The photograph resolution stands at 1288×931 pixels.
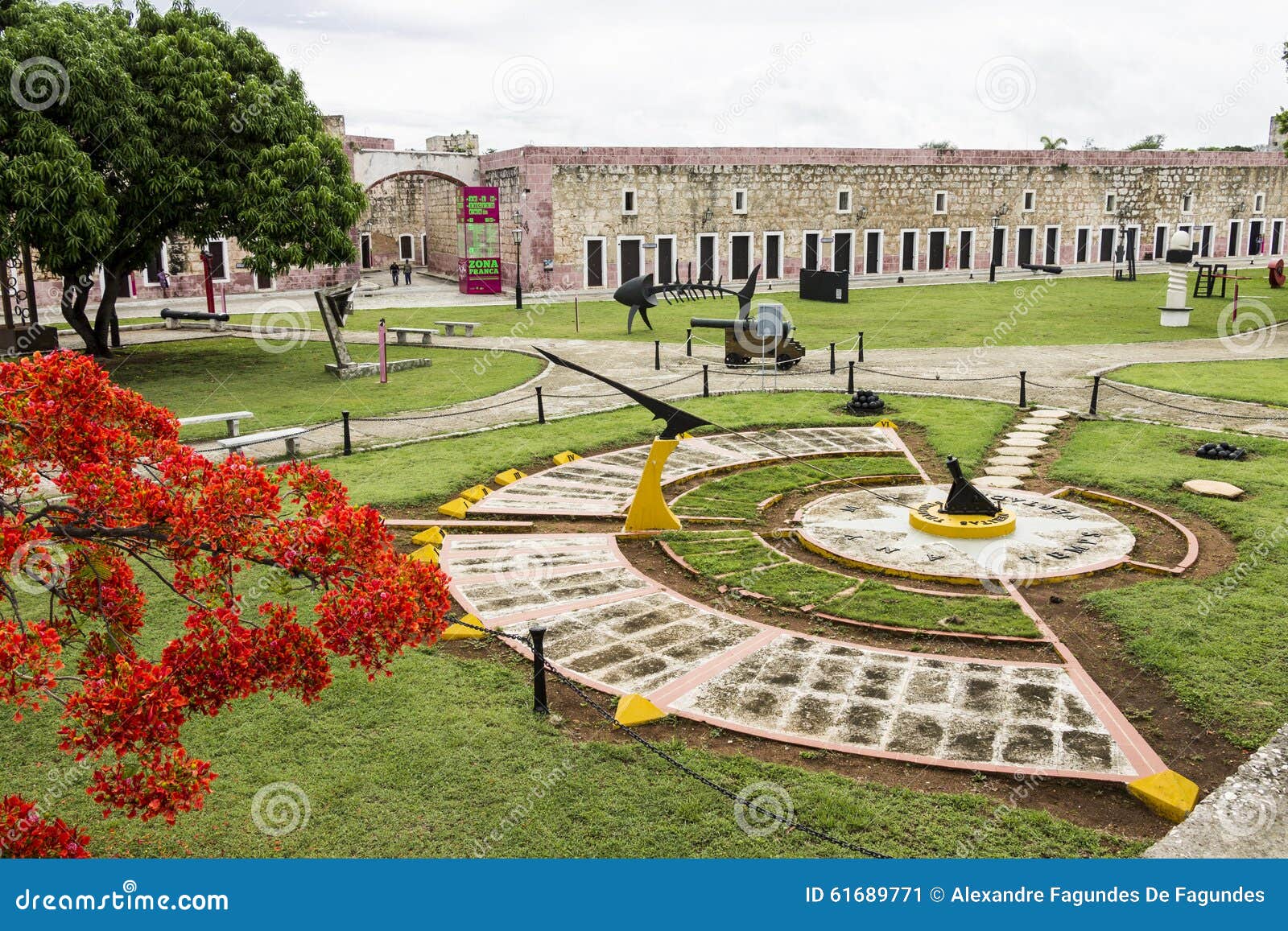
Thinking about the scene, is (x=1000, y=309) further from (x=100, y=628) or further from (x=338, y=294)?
(x=100, y=628)

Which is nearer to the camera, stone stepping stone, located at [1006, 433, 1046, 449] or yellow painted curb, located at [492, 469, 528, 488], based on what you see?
yellow painted curb, located at [492, 469, 528, 488]

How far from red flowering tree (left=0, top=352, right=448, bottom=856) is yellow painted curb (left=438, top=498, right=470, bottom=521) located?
18.7 feet

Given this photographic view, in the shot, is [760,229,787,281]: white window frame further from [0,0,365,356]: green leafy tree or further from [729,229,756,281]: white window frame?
[0,0,365,356]: green leafy tree

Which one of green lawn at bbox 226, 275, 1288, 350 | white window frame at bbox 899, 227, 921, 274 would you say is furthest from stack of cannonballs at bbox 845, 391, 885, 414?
white window frame at bbox 899, 227, 921, 274

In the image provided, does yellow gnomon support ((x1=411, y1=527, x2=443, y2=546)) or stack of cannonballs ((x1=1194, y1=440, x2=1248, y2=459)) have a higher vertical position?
stack of cannonballs ((x1=1194, y1=440, x2=1248, y2=459))

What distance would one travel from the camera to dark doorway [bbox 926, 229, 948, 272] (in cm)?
4499

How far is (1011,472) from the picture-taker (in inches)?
477

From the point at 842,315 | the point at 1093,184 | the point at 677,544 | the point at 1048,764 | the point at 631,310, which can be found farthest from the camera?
the point at 1093,184

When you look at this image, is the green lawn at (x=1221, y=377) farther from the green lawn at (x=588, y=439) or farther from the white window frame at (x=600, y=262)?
the white window frame at (x=600, y=262)

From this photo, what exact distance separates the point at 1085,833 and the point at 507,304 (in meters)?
30.8

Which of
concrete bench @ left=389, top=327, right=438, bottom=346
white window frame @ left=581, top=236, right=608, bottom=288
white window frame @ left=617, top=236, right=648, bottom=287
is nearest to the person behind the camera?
concrete bench @ left=389, top=327, right=438, bottom=346

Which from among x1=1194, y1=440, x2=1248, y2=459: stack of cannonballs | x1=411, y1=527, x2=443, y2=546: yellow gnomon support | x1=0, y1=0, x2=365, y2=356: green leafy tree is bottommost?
x1=411, y1=527, x2=443, y2=546: yellow gnomon support

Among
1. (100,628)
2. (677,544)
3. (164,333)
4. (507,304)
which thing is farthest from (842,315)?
(100,628)

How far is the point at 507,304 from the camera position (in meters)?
34.5
